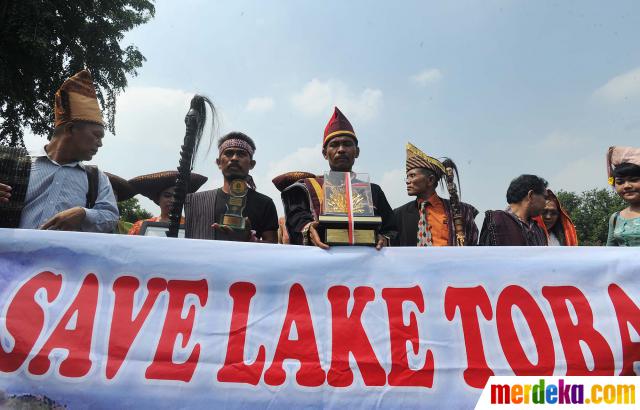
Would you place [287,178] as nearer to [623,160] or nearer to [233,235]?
[233,235]

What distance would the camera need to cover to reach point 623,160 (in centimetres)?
320

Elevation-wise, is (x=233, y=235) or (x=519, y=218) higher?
(x=519, y=218)

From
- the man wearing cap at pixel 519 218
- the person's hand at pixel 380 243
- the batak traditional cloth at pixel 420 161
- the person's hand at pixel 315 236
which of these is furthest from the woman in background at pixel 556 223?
the person's hand at pixel 315 236

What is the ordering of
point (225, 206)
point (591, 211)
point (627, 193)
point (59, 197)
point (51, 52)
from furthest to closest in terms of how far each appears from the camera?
point (591, 211), point (51, 52), point (225, 206), point (627, 193), point (59, 197)

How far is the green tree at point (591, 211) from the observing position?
43719mm

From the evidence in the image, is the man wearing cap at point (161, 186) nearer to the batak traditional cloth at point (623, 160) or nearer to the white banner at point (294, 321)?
the white banner at point (294, 321)

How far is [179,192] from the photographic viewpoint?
11.9 ft

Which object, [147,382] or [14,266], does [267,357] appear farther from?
[14,266]

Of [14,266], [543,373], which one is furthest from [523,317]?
[14,266]

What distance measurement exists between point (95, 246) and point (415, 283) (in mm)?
1522

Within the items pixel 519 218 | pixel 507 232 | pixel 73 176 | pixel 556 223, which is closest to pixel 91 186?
pixel 73 176

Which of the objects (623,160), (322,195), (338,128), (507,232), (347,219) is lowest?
(347,219)

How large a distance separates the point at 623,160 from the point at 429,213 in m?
1.33

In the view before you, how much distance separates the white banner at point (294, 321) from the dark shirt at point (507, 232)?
3.40 feet
